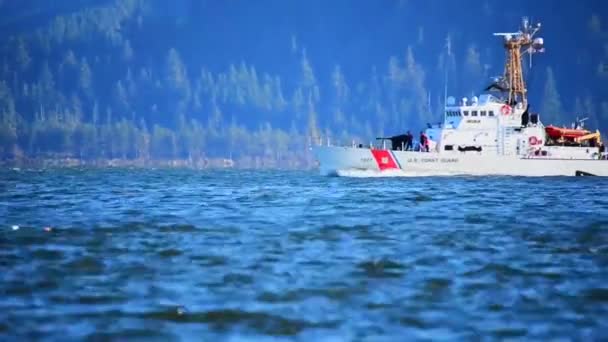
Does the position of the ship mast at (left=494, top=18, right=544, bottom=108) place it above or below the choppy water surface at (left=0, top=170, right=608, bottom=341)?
above

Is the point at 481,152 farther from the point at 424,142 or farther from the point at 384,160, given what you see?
the point at 384,160

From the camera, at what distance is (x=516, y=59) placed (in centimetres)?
9519

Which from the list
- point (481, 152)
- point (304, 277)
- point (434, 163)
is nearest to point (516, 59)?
point (481, 152)

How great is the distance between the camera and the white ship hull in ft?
260

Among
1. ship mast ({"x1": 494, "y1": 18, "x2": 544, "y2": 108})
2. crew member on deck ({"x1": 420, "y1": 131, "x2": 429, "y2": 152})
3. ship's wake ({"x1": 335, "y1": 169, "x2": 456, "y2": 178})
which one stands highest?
ship mast ({"x1": 494, "y1": 18, "x2": 544, "y2": 108})

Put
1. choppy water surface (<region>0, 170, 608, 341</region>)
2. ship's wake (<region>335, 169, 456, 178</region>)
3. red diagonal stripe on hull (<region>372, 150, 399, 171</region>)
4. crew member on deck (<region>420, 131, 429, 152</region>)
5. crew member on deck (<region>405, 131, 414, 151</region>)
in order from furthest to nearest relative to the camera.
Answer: crew member on deck (<region>405, 131, 414, 151</region>)
crew member on deck (<region>420, 131, 429, 152</region>)
ship's wake (<region>335, 169, 456, 178</region>)
red diagonal stripe on hull (<region>372, 150, 399, 171</region>)
choppy water surface (<region>0, 170, 608, 341</region>)

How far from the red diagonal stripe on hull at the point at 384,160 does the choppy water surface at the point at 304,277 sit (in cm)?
4618

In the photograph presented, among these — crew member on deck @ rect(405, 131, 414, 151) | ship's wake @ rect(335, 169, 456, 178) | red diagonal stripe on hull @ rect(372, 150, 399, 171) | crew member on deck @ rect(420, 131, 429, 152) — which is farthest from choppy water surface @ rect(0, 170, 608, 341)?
crew member on deck @ rect(405, 131, 414, 151)

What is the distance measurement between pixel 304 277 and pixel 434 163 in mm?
63807

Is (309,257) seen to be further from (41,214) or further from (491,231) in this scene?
(41,214)

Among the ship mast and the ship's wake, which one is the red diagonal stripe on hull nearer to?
the ship's wake

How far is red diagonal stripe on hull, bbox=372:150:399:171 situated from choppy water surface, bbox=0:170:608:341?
151ft

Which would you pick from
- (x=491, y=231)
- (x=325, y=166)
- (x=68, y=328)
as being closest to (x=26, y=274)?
(x=68, y=328)

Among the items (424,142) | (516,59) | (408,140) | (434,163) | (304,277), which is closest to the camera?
(304,277)
